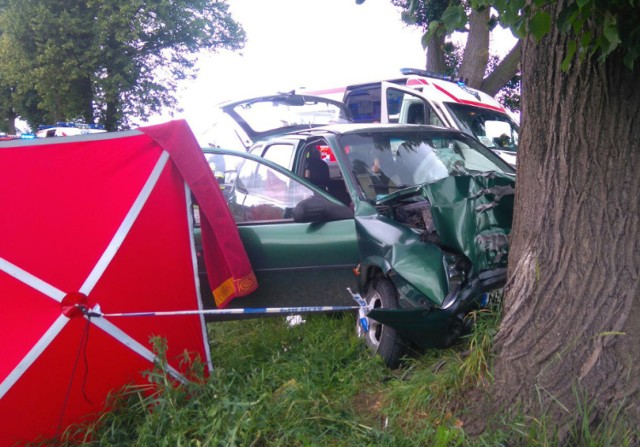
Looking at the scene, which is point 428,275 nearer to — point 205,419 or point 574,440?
point 574,440

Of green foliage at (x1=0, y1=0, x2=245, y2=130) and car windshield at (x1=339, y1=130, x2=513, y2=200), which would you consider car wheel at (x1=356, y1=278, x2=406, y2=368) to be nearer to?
car windshield at (x1=339, y1=130, x2=513, y2=200)

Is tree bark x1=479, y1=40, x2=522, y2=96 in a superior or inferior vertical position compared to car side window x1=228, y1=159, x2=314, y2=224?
superior

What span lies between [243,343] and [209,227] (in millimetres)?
1104

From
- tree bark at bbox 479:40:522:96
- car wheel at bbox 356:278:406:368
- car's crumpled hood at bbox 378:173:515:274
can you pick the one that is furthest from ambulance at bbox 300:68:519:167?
car wheel at bbox 356:278:406:368

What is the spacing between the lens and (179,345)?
4.24 metres

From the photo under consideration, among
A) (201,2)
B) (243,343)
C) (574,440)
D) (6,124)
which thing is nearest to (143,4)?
(201,2)

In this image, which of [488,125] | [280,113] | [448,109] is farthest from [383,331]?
[488,125]

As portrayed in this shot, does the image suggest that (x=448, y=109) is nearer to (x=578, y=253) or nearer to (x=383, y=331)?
(x=383, y=331)

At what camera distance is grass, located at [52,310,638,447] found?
3.24m

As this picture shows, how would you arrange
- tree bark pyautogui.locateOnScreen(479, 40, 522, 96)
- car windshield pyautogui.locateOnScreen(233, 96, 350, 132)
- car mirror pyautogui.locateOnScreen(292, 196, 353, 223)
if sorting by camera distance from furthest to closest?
tree bark pyautogui.locateOnScreen(479, 40, 522, 96)
car windshield pyautogui.locateOnScreen(233, 96, 350, 132)
car mirror pyautogui.locateOnScreen(292, 196, 353, 223)

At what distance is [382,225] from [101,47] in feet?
79.7

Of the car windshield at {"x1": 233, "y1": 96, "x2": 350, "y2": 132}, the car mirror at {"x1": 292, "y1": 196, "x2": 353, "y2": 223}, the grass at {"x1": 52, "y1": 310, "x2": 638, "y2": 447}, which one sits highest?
the car windshield at {"x1": 233, "y1": 96, "x2": 350, "y2": 132}

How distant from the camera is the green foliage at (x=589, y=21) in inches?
109

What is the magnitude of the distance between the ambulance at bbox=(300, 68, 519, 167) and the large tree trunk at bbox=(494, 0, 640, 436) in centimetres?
638
